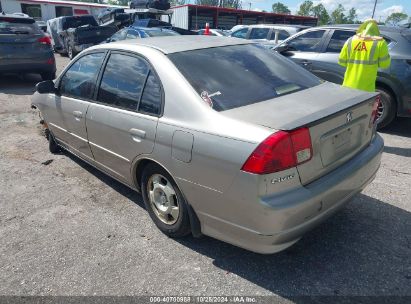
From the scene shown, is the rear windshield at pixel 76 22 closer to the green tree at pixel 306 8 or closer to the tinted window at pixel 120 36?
the tinted window at pixel 120 36

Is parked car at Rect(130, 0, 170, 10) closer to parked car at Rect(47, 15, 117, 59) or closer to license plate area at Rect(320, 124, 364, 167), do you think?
parked car at Rect(47, 15, 117, 59)

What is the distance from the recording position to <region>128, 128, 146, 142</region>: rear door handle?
3004 millimetres

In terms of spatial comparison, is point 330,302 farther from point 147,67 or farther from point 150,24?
point 150,24

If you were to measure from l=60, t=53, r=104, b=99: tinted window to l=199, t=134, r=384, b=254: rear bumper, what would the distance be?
196 cm

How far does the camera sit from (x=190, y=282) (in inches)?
105

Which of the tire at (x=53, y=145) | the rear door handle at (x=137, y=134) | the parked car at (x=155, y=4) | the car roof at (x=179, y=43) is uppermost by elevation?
the parked car at (x=155, y=4)

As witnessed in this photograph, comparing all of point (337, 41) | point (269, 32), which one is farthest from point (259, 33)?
point (337, 41)

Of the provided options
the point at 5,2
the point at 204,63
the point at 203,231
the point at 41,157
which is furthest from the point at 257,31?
the point at 5,2

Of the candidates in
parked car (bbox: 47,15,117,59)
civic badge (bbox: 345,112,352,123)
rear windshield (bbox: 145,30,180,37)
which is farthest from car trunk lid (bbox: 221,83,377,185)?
parked car (bbox: 47,15,117,59)

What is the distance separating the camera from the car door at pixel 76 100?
378 centimetres

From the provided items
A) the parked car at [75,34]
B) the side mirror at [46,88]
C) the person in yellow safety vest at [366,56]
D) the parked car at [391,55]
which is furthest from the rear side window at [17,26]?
the person in yellow safety vest at [366,56]

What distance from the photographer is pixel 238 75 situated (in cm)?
305

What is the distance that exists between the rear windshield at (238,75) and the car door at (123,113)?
35 cm

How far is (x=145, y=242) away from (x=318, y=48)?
5.04m
